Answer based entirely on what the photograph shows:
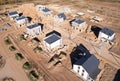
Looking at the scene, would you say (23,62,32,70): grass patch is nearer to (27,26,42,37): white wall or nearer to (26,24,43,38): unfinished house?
(26,24,43,38): unfinished house

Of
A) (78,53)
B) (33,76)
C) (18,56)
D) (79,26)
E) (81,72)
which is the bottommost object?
(33,76)

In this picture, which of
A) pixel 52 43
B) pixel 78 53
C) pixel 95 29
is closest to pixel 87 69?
pixel 78 53

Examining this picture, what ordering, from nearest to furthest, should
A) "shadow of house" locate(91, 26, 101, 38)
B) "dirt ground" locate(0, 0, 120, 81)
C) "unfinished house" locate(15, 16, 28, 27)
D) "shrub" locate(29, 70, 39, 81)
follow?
"shrub" locate(29, 70, 39, 81)
"dirt ground" locate(0, 0, 120, 81)
"shadow of house" locate(91, 26, 101, 38)
"unfinished house" locate(15, 16, 28, 27)

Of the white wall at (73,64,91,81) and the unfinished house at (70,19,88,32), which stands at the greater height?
the unfinished house at (70,19,88,32)

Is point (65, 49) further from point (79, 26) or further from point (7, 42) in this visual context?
point (7, 42)

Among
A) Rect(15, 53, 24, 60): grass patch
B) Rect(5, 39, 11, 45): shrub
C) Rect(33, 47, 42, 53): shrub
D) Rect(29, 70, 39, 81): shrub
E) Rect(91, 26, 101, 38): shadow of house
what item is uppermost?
Rect(91, 26, 101, 38): shadow of house

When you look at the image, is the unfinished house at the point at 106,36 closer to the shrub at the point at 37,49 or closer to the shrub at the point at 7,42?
the shrub at the point at 37,49

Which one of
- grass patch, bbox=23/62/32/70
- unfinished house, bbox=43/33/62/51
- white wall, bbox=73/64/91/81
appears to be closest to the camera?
white wall, bbox=73/64/91/81

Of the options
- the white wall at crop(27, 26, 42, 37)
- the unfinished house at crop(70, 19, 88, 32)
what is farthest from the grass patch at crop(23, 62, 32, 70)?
the unfinished house at crop(70, 19, 88, 32)

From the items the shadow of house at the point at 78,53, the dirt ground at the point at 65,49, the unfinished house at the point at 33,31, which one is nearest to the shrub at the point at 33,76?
the dirt ground at the point at 65,49
